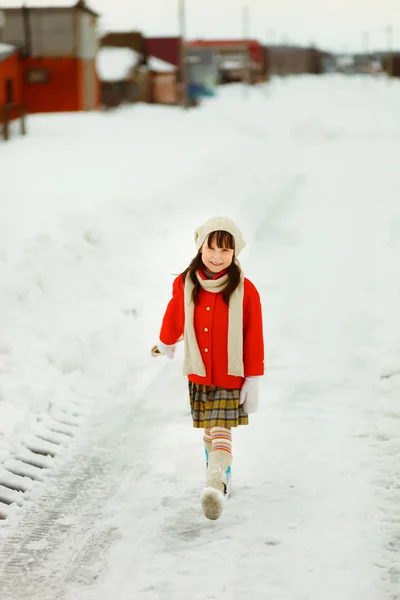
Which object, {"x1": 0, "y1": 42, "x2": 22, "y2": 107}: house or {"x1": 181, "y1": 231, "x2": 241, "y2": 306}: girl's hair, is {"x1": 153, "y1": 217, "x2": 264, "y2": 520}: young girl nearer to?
{"x1": 181, "y1": 231, "x2": 241, "y2": 306}: girl's hair

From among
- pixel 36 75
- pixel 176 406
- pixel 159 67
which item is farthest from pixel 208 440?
pixel 159 67

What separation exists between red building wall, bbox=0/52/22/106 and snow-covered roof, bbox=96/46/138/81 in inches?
541

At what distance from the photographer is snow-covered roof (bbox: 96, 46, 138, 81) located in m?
44.8

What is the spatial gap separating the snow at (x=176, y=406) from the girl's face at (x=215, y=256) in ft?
4.36

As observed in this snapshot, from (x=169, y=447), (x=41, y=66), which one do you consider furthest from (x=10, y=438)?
(x=41, y=66)

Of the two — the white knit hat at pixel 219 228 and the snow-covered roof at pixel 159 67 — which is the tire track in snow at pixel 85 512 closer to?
the white knit hat at pixel 219 228

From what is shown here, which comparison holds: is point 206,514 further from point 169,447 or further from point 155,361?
point 155,361

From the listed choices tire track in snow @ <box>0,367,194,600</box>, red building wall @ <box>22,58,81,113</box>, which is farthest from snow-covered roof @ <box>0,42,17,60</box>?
tire track in snow @ <box>0,367,194,600</box>

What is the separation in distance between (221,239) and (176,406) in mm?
2171

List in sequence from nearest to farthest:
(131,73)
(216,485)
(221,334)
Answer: (216,485) < (221,334) < (131,73)

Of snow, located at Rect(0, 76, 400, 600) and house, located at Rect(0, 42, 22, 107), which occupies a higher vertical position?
house, located at Rect(0, 42, 22, 107)

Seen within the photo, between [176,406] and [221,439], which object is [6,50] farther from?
[221,439]

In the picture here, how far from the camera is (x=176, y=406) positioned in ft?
19.3

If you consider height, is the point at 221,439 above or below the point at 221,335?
below
